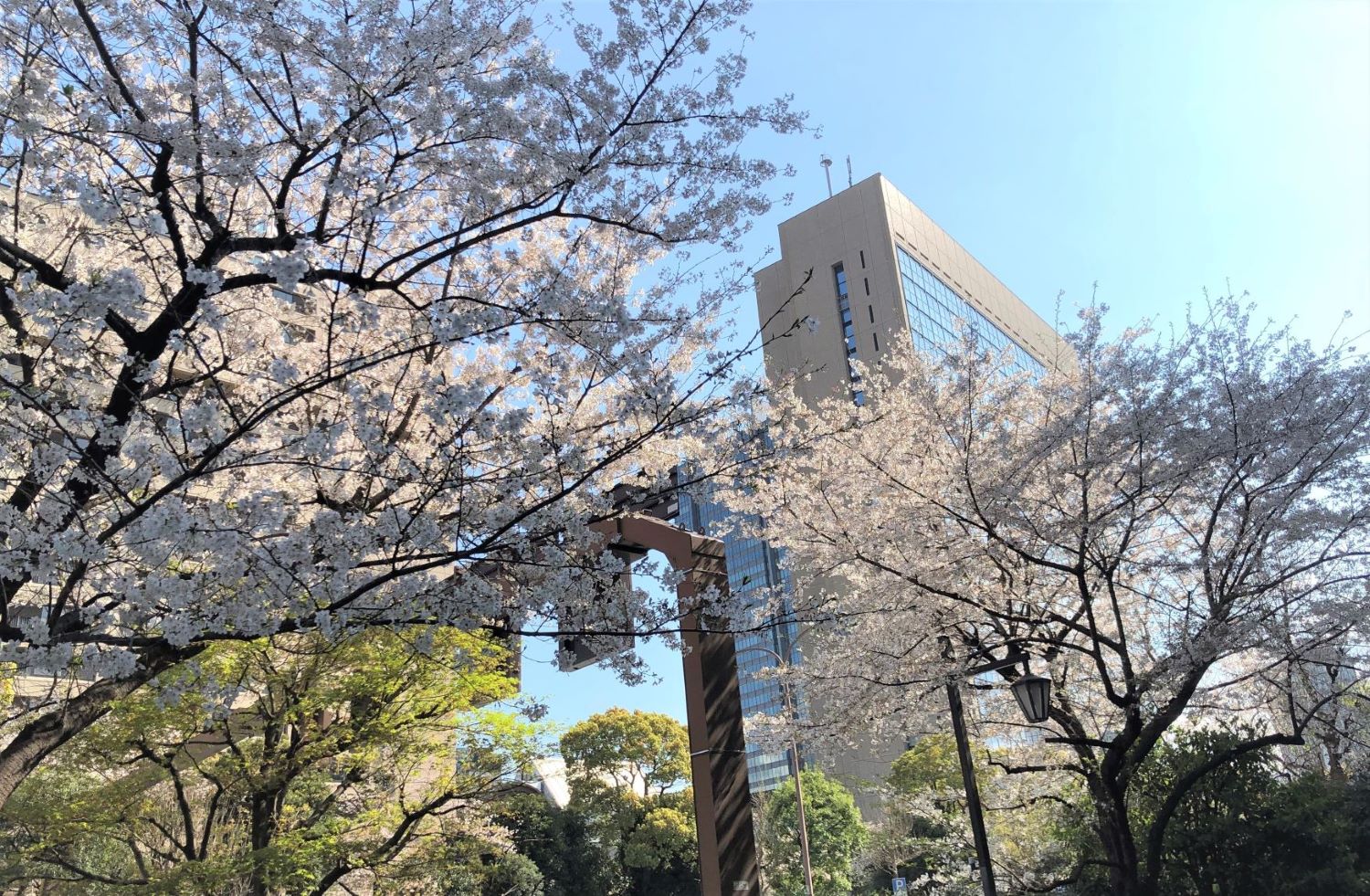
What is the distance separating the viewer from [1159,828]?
791 cm

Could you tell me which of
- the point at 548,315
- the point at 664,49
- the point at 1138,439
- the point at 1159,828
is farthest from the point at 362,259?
the point at 1159,828

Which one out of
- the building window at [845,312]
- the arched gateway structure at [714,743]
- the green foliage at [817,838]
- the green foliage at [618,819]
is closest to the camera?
the arched gateway structure at [714,743]

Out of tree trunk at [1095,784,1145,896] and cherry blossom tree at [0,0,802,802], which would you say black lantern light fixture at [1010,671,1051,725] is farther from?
cherry blossom tree at [0,0,802,802]

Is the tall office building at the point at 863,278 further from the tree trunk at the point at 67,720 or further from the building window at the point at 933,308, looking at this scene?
the tree trunk at the point at 67,720

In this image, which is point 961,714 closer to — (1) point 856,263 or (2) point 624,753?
(2) point 624,753

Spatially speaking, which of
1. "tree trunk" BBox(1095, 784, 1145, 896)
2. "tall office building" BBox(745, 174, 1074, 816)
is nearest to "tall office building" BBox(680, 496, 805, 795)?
"tall office building" BBox(745, 174, 1074, 816)

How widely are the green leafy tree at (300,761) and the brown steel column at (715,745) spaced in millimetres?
3755

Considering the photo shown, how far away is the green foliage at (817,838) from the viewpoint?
27.0 metres

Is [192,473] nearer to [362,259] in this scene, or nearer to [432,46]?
[362,259]

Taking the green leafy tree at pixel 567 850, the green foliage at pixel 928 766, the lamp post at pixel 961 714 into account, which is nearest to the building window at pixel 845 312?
the green foliage at pixel 928 766

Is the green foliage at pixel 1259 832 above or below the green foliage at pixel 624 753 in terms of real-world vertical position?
below

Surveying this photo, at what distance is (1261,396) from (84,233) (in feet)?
33.4

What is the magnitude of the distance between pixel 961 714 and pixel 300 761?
22.6 ft

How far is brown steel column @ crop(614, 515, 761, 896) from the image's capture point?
13102 mm
